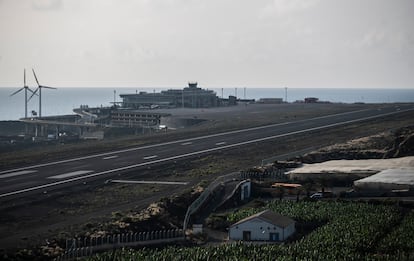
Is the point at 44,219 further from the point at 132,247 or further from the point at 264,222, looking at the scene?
the point at 264,222

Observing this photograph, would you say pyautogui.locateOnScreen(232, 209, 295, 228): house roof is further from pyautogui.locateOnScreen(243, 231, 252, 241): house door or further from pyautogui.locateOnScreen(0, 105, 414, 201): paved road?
pyautogui.locateOnScreen(0, 105, 414, 201): paved road

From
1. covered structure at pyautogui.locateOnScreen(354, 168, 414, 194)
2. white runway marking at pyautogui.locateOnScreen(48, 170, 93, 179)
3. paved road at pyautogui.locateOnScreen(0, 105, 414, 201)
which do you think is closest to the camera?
covered structure at pyautogui.locateOnScreen(354, 168, 414, 194)

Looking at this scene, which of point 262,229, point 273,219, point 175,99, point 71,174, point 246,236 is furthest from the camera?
point 175,99

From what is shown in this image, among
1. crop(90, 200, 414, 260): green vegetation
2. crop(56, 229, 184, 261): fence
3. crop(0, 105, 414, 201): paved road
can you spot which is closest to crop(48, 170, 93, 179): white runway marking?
crop(0, 105, 414, 201): paved road

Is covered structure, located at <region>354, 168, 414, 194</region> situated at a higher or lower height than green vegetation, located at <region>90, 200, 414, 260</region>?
higher

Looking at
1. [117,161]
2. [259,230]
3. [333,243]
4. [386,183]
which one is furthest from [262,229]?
[117,161]

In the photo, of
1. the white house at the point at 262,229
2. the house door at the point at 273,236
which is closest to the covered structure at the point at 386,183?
the white house at the point at 262,229

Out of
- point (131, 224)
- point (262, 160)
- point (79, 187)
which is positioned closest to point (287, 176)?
point (262, 160)

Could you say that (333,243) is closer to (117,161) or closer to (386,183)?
(386,183)
